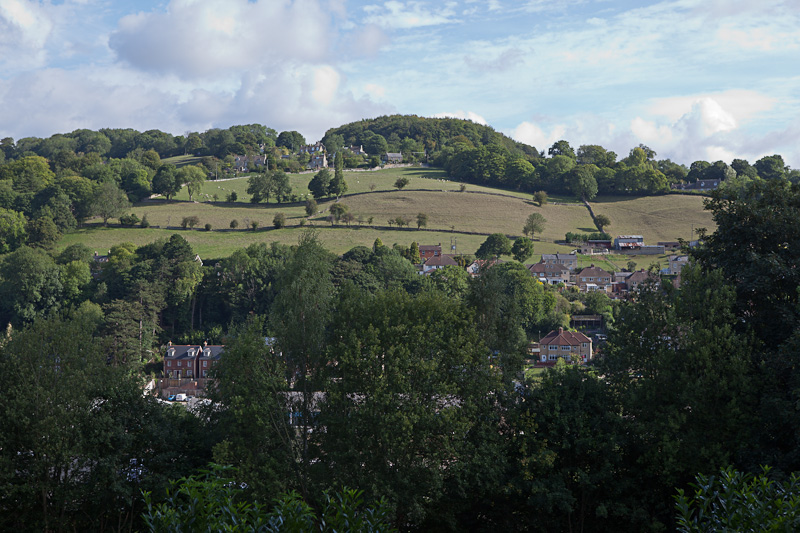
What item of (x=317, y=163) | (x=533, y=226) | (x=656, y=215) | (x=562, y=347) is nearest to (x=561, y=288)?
(x=562, y=347)

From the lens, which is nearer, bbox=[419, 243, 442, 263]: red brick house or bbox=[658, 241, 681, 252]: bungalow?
bbox=[419, 243, 442, 263]: red brick house

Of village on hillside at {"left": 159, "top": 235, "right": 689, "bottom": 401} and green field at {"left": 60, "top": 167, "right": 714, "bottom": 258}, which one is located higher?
green field at {"left": 60, "top": 167, "right": 714, "bottom": 258}

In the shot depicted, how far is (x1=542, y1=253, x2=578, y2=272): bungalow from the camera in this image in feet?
241

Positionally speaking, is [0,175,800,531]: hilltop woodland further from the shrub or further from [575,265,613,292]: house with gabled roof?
the shrub

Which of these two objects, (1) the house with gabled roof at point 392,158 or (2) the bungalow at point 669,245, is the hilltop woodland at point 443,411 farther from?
(1) the house with gabled roof at point 392,158

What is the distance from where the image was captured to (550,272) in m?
70.0

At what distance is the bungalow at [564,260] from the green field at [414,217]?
2444 millimetres

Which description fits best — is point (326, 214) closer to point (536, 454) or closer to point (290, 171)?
point (290, 171)

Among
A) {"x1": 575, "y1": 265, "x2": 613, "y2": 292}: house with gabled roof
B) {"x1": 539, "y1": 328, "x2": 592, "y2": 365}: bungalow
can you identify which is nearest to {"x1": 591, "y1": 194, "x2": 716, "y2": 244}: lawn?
{"x1": 575, "y1": 265, "x2": 613, "y2": 292}: house with gabled roof

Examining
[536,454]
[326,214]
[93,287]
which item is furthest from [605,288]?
[536,454]

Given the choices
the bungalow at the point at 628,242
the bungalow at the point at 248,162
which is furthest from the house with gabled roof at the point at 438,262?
the bungalow at the point at 248,162

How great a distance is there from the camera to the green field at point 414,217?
253ft

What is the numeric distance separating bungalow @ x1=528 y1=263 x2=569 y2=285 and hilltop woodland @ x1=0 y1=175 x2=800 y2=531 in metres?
49.4

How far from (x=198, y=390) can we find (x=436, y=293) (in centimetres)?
3139
